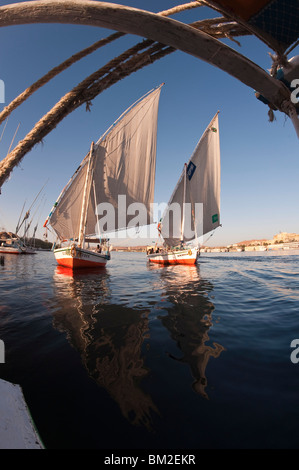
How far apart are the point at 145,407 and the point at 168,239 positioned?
23.0 metres

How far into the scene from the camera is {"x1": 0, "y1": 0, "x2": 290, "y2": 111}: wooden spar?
5.62 feet

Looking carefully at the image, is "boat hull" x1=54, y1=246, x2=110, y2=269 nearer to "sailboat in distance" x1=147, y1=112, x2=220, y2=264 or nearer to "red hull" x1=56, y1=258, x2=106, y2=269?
"red hull" x1=56, y1=258, x2=106, y2=269

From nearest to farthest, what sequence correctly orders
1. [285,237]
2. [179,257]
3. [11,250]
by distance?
1. [179,257]
2. [11,250]
3. [285,237]

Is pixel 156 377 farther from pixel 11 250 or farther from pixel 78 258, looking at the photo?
pixel 11 250

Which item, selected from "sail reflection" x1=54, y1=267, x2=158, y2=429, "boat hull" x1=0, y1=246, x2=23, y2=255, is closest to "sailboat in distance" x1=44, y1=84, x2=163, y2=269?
"sail reflection" x1=54, y1=267, x2=158, y2=429

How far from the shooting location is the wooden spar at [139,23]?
1.71m

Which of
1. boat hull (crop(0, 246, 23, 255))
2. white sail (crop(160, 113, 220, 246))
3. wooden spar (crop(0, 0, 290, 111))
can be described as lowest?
boat hull (crop(0, 246, 23, 255))

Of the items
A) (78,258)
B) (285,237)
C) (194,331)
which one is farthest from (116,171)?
(285,237)

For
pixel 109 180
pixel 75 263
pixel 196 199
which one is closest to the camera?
pixel 75 263

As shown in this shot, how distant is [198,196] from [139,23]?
2271 cm

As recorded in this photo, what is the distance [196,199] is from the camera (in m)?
23.4

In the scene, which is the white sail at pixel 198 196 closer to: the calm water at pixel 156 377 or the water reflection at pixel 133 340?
the water reflection at pixel 133 340

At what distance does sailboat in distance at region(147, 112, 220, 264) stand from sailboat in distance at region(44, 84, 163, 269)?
16.9 ft

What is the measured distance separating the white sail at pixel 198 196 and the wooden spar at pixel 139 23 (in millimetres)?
20911
